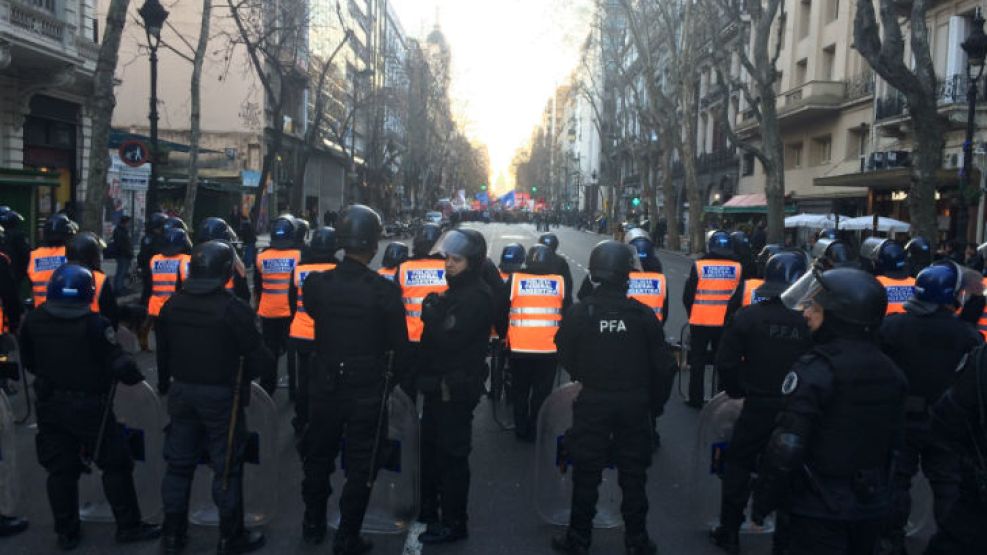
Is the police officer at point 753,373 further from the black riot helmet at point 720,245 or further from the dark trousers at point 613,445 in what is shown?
the black riot helmet at point 720,245

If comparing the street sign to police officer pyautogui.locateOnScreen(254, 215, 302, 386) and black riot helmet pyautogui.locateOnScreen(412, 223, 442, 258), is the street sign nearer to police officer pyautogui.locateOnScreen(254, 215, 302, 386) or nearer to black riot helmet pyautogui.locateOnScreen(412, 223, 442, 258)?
police officer pyautogui.locateOnScreen(254, 215, 302, 386)

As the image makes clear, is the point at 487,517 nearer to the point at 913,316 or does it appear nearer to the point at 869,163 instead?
the point at 913,316

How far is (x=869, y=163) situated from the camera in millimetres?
28094

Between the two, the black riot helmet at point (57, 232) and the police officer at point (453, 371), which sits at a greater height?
the black riot helmet at point (57, 232)

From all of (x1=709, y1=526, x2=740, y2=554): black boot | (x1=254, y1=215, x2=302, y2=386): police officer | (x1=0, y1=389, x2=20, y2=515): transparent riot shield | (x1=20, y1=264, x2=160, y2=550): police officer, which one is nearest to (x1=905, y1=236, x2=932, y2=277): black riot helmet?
(x1=709, y1=526, x2=740, y2=554): black boot

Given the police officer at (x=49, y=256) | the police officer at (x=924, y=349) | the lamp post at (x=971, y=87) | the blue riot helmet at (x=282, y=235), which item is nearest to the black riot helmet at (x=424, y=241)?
the blue riot helmet at (x=282, y=235)

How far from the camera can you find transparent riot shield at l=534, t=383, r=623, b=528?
4984 millimetres

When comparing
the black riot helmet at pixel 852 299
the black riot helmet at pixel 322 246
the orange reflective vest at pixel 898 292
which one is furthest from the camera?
the black riot helmet at pixel 322 246

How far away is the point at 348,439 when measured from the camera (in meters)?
4.50

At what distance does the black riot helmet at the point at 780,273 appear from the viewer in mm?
5035

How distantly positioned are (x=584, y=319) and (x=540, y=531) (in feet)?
4.68

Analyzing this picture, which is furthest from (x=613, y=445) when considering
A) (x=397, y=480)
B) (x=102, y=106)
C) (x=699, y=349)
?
(x=102, y=106)

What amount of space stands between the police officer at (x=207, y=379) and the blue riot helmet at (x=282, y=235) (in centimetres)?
341

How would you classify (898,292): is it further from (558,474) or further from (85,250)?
(85,250)
